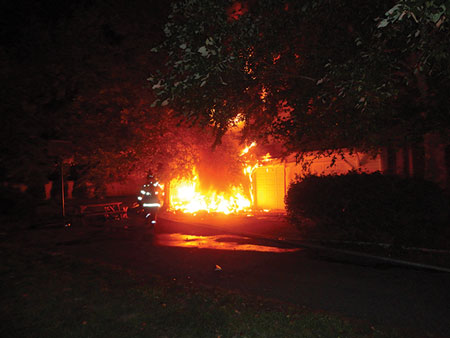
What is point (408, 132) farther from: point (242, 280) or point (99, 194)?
Answer: point (99, 194)

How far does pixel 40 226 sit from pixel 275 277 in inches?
443

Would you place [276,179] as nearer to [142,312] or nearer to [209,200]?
[209,200]

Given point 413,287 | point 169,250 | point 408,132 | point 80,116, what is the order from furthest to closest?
point 80,116 → point 169,250 → point 408,132 → point 413,287

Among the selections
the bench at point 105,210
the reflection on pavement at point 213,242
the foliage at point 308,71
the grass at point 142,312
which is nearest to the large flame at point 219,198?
the bench at point 105,210

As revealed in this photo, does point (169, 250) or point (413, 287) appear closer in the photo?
point (413, 287)

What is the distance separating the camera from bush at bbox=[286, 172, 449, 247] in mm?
8344

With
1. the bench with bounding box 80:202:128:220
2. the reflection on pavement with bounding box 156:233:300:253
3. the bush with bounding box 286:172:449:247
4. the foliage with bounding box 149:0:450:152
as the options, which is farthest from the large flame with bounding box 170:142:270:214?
the foliage with bounding box 149:0:450:152

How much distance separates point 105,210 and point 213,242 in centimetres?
832

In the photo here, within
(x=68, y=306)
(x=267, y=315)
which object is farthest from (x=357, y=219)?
(x=68, y=306)

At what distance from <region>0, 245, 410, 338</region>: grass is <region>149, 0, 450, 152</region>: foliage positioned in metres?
3.51

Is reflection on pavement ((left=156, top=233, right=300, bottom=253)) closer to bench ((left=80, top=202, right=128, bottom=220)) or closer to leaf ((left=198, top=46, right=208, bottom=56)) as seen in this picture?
leaf ((left=198, top=46, right=208, bottom=56))

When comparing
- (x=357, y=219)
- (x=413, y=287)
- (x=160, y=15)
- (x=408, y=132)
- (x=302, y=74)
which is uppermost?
(x=160, y=15)

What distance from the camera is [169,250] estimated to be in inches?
357

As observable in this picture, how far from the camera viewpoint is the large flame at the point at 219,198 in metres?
18.0
